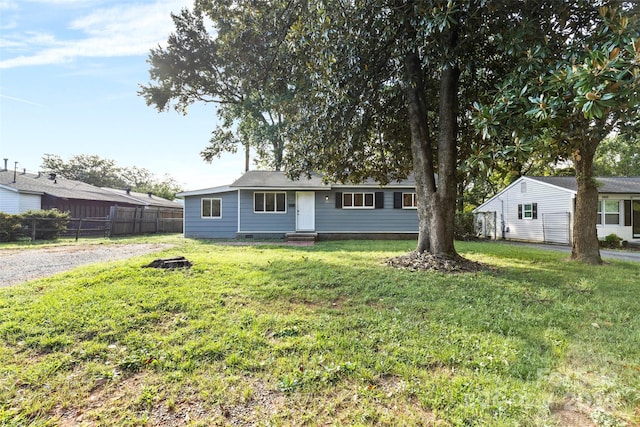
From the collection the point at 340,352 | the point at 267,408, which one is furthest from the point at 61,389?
the point at 340,352

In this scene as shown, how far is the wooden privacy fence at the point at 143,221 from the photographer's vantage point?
50.7 ft

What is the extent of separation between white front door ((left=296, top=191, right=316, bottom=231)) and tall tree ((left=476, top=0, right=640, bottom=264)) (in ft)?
31.3

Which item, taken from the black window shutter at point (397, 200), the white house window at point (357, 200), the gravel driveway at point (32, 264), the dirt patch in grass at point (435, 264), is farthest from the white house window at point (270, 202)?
the dirt patch in grass at point (435, 264)

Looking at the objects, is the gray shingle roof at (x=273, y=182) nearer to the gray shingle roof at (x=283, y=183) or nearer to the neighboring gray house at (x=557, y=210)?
the gray shingle roof at (x=283, y=183)

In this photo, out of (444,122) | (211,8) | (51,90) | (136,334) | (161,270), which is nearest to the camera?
(136,334)

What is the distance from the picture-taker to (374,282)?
5.02 meters

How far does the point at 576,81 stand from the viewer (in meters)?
3.00

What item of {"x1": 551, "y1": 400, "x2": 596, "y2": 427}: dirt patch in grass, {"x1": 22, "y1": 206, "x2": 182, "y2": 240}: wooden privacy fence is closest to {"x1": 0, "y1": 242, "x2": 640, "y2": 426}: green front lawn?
{"x1": 551, "y1": 400, "x2": 596, "y2": 427}: dirt patch in grass

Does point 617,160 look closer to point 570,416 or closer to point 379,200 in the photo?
point 379,200

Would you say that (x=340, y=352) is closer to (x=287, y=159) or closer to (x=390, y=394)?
(x=390, y=394)

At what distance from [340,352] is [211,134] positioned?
64.1 ft

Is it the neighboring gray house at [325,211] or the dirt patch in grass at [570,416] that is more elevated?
the neighboring gray house at [325,211]

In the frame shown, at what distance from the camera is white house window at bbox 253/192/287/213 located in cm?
1427

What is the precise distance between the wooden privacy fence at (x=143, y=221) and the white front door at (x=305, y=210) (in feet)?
30.6
